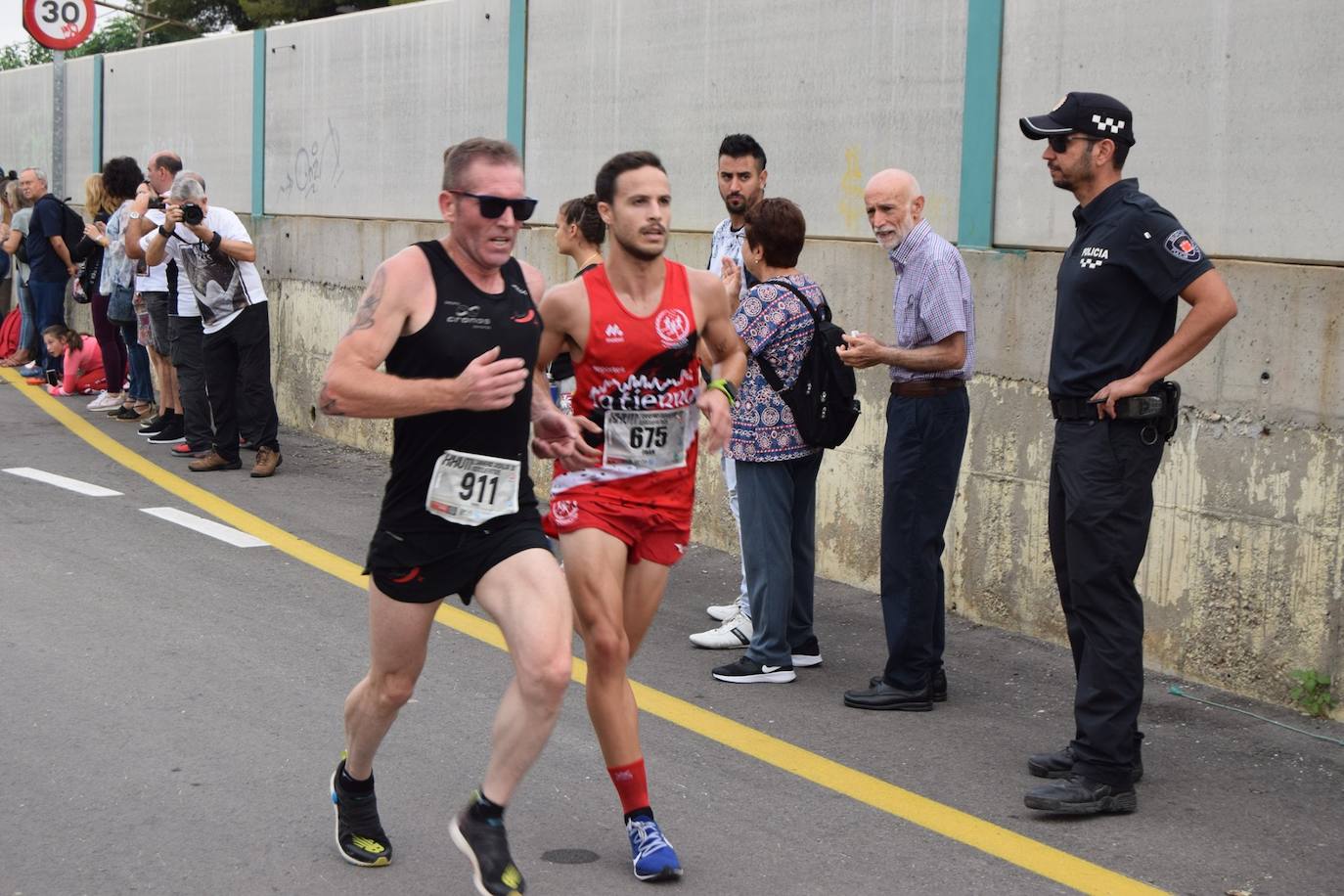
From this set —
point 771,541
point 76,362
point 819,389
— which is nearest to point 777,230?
point 819,389

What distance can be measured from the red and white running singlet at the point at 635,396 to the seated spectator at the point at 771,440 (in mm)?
1666

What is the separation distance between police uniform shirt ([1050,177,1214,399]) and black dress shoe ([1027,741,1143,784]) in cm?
120

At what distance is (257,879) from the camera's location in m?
4.60

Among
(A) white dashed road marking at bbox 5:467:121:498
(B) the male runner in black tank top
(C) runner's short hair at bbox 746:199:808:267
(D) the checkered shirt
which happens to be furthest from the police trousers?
(A) white dashed road marking at bbox 5:467:121:498

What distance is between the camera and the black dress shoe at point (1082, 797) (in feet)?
17.1

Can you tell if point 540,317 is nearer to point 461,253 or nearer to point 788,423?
point 461,253

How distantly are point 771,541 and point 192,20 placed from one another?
177ft

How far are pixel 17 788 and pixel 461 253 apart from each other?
2.27 metres

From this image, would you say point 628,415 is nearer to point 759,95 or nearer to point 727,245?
point 727,245

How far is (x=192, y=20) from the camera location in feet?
184

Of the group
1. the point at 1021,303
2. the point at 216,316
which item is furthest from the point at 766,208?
the point at 216,316

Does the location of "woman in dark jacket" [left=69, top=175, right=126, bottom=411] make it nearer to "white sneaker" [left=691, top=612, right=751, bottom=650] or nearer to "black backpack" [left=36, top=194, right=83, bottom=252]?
"black backpack" [left=36, top=194, right=83, bottom=252]

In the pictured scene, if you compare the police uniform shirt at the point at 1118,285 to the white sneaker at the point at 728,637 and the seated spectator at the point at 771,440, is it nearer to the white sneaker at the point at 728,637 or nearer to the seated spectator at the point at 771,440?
the seated spectator at the point at 771,440

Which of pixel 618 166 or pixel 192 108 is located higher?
pixel 192 108
